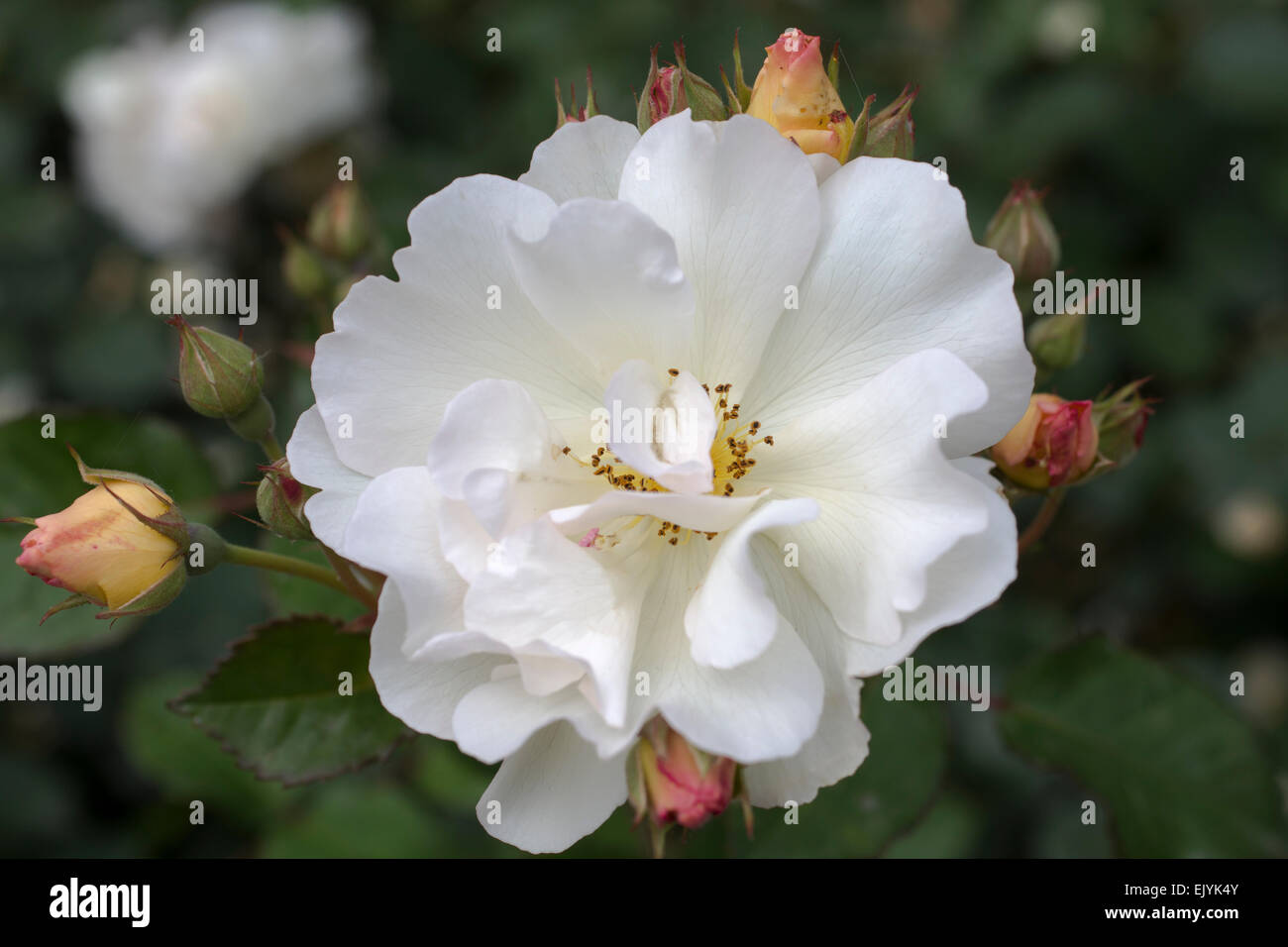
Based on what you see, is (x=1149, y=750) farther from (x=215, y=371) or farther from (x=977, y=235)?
(x=215, y=371)

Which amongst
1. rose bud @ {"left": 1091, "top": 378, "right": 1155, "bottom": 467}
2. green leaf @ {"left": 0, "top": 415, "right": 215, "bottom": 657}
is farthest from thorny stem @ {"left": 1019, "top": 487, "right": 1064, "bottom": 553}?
green leaf @ {"left": 0, "top": 415, "right": 215, "bottom": 657}

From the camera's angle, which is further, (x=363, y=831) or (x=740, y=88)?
(x=363, y=831)

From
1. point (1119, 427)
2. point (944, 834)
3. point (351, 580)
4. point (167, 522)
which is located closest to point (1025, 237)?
point (1119, 427)

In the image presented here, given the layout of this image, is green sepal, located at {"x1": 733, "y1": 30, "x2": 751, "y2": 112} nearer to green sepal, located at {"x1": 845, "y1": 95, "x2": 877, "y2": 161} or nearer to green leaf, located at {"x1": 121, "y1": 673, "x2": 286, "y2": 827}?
green sepal, located at {"x1": 845, "y1": 95, "x2": 877, "y2": 161}

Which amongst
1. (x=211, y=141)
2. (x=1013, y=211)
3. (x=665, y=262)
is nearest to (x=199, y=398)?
(x=665, y=262)

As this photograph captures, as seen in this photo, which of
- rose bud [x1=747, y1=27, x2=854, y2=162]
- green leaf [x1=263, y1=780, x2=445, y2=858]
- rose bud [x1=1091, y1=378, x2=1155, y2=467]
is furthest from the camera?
green leaf [x1=263, y1=780, x2=445, y2=858]

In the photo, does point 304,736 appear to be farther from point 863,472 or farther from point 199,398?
point 863,472
